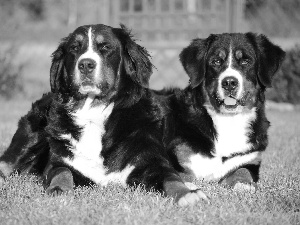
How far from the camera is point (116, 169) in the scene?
4645 mm

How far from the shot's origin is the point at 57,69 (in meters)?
5.02

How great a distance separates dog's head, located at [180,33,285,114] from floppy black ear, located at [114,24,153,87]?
565 millimetres

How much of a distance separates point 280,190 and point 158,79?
9594mm

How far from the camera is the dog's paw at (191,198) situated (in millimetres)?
3822

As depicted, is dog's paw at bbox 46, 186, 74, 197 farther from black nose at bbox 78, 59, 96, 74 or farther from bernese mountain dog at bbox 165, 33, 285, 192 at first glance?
bernese mountain dog at bbox 165, 33, 285, 192

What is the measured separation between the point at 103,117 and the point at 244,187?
4.66ft

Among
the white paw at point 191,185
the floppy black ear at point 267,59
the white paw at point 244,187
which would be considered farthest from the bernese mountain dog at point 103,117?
the floppy black ear at point 267,59

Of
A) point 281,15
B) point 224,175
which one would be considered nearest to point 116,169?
point 224,175

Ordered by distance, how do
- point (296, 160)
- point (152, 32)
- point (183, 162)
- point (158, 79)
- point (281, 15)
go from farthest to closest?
1. point (281, 15)
2. point (158, 79)
3. point (152, 32)
4. point (296, 160)
5. point (183, 162)

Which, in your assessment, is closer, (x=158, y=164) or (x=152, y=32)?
(x=158, y=164)

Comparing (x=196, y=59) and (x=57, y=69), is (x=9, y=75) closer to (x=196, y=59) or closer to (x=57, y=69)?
(x=57, y=69)

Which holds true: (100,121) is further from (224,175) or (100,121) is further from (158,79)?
(158,79)

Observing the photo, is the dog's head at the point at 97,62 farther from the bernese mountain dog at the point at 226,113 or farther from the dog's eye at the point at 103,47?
the bernese mountain dog at the point at 226,113

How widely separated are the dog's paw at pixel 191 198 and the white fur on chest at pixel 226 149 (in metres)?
1.08
